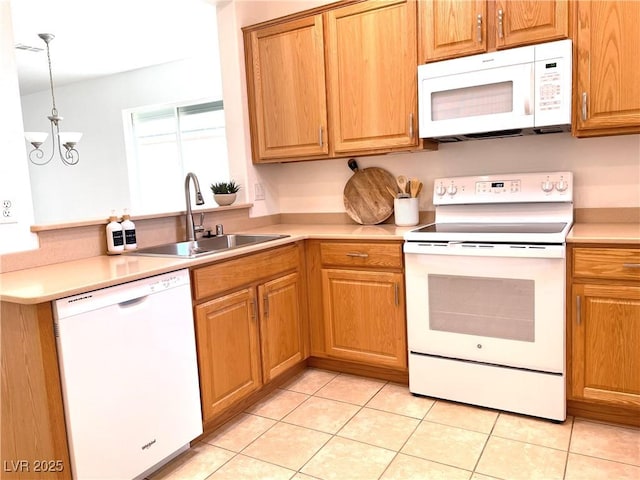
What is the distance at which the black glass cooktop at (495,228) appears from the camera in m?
2.34

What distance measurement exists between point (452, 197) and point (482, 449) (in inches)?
53.3

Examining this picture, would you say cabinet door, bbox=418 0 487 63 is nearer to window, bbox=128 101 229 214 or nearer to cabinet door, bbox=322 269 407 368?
cabinet door, bbox=322 269 407 368

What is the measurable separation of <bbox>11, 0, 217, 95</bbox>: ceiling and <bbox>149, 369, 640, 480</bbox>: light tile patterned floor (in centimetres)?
265

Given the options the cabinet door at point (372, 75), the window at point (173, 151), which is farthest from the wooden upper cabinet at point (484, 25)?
the window at point (173, 151)

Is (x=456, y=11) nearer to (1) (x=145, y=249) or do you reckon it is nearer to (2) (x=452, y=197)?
(2) (x=452, y=197)

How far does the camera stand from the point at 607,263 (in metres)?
2.06

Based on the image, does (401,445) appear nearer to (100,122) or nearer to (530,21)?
(530,21)

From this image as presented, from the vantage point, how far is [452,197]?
281cm

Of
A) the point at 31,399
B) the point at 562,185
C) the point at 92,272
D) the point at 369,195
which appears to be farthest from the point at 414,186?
the point at 31,399

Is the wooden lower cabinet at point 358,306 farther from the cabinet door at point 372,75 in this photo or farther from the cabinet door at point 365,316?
the cabinet door at point 372,75

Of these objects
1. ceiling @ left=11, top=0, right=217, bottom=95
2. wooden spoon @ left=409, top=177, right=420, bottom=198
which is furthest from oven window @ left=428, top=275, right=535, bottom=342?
ceiling @ left=11, top=0, right=217, bottom=95

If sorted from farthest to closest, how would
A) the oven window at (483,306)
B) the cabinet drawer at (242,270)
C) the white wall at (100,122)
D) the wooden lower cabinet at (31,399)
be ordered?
1. the white wall at (100,122)
2. the oven window at (483,306)
3. the cabinet drawer at (242,270)
4. the wooden lower cabinet at (31,399)

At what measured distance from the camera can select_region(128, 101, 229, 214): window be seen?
5082 mm

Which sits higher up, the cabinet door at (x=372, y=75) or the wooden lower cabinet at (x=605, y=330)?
the cabinet door at (x=372, y=75)
